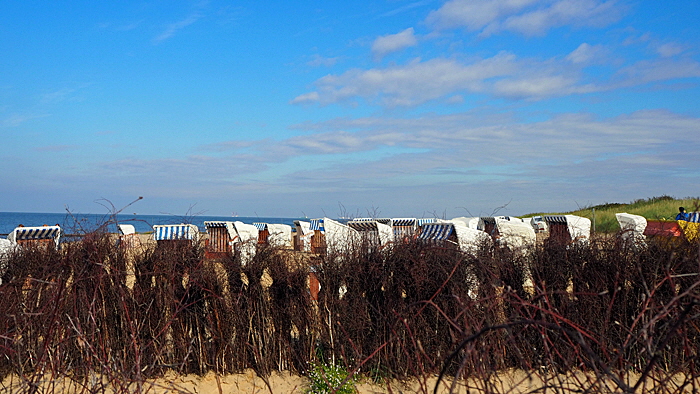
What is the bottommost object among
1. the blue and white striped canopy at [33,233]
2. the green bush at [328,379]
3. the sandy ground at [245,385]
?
the sandy ground at [245,385]

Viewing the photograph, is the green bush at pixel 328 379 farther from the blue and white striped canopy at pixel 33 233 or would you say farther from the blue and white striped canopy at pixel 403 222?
the blue and white striped canopy at pixel 403 222

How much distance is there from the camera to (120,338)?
16.1ft

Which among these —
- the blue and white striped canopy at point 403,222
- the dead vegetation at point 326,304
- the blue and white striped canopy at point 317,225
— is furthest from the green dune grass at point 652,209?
the dead vegetation at point 326,304

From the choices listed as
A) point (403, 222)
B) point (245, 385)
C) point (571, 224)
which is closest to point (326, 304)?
point (245, 385)

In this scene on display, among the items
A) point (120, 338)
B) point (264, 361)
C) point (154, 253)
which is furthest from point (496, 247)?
point (120, 338)

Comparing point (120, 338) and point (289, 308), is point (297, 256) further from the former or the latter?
point (120, 338)

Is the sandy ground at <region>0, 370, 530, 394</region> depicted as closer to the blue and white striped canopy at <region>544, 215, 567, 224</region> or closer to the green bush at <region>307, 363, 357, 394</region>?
the green bush at <region>307, 363, 357, 394</region>

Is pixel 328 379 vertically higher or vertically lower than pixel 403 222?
lower

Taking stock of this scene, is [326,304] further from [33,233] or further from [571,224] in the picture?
[33,233]

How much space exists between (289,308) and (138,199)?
62.3 inches

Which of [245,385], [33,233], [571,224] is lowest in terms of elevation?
[245,385]

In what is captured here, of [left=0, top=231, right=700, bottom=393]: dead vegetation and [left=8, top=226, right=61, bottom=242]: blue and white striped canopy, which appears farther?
[left=8, top=226, right=61, bottom=242]: blue and white striped canopy

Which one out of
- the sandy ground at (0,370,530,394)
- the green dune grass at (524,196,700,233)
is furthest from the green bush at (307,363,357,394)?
the green dune grass at (524,196,700,233)

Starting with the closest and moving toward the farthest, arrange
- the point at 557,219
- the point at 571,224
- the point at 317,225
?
the point at 571,224
the point at 557,219
the point at 317,225
